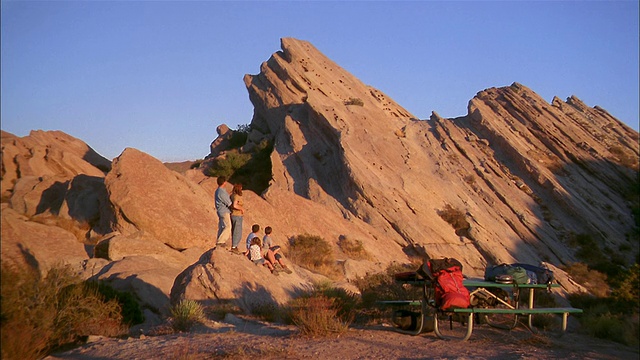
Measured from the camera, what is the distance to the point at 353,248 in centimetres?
2322

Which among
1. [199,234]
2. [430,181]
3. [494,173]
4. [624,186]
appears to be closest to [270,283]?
[199,234]

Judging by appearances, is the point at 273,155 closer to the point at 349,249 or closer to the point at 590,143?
the point at 349,249

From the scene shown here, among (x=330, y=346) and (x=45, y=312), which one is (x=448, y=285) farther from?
(x=45, y=312)

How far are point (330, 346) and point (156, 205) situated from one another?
12598mm

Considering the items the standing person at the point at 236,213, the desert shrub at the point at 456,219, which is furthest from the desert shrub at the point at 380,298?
the desert shrub at the point at 456,219

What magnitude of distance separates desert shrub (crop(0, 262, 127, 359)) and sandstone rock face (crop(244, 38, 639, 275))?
53.7ft

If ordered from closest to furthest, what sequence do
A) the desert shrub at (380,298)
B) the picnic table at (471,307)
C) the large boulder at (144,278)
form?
the picnic table at (471,307), the desert shrub at (380,298), the large boulder at (144,278)

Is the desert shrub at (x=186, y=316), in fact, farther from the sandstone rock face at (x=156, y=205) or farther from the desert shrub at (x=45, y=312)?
the sandstone rock face at (x=156, y=205)

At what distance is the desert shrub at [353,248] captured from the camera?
23031 mm

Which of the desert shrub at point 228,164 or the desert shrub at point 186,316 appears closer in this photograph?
the desert shrub at point 186,316

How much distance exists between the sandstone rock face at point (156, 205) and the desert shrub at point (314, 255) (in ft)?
10.5

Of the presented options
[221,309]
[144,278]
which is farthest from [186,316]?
[144,278]

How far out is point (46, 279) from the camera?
7059 millimetres

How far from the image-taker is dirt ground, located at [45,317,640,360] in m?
7.07
